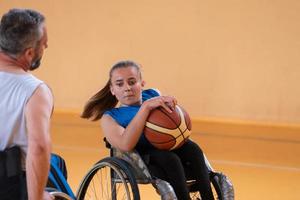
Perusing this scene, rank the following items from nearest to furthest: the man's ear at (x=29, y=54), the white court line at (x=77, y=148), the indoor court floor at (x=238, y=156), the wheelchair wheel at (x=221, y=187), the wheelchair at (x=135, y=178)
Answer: the man's ear at (x=29, y=54)
the wheelchair at (x=135, y=178)
the wheelchair wheel at (x=221, y=187)
the indoor court floor at (x=238, y=156)
the white court line at (x=77, y=148)

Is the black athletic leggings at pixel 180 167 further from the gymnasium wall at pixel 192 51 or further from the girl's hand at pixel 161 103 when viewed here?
the gymnasium wall at pixel 192 51

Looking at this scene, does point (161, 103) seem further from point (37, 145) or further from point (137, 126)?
point (37, 145)

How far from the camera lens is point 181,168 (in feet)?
10.7

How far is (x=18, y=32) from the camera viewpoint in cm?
208

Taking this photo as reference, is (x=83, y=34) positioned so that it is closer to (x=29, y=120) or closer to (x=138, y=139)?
(x=138, y=139)

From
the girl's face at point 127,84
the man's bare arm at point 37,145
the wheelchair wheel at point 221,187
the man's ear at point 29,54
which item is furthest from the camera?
the girl's face at point 127,84

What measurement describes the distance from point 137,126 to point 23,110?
1.29 m

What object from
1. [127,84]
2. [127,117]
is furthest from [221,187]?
[127,84]

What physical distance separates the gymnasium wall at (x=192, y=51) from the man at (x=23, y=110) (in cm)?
458

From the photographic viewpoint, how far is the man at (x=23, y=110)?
2.00m

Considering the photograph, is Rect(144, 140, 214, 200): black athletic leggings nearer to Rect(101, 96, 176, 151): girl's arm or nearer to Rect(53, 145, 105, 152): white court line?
Rect(101, 96, 176, 151): girl's arm

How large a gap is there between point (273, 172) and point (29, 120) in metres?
4.03

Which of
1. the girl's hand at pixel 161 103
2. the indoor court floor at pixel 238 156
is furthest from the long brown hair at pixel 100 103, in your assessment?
the indoor court floor at pixel 238 156

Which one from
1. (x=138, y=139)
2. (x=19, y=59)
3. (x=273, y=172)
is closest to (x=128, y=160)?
(x=138, y=139)
